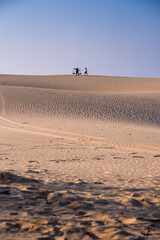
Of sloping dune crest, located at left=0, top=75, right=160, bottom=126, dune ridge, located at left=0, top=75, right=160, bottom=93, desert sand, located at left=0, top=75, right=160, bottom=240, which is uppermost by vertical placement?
dune ridge, located at left=0, top=75, right=160, bottom=93

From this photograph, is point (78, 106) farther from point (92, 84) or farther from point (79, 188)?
point (92, 84)

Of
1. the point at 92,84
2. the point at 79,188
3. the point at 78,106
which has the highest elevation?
the point at 92,84

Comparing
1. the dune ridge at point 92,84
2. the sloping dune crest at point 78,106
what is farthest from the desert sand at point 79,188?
the dune ridge at point 92,84

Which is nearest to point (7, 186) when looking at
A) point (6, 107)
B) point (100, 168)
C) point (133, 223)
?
point (133, 223)

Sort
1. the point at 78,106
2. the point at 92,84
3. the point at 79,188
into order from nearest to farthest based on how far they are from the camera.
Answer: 1. the point at 79,188
2. the point at 78,106
3. the point at 92,84

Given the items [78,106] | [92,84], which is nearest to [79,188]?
[78,106]

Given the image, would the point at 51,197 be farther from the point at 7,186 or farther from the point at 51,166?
the point at 51,166

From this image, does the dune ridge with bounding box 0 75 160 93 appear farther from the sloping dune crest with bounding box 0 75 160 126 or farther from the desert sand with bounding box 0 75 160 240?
the desert sand with bounding box 0 75 160 240

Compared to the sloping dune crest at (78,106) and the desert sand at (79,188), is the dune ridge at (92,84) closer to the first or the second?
the sloping dune crest at (78,106)

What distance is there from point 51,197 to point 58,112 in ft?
57.0

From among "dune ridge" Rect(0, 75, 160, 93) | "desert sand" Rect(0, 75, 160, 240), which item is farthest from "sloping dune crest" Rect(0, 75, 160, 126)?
"dune ridge" Rect(0, 75, 160, 93)

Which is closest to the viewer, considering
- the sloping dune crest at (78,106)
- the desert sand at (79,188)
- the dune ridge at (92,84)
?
the desert sand at (79,188)

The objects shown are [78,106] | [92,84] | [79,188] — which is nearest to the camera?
[79,188]

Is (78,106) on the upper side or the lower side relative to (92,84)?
lower
